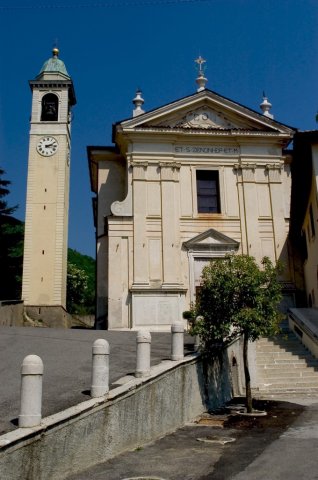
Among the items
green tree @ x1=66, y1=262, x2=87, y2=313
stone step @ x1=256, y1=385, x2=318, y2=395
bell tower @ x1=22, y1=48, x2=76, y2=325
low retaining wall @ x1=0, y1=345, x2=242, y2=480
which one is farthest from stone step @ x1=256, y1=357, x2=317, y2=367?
green tree @ x1=66, y1=262, x2=87, y2=313

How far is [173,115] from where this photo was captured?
27656mm

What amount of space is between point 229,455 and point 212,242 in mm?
17998

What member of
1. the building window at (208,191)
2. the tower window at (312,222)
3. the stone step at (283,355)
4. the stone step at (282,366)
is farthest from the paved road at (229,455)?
the building window at (208,191)

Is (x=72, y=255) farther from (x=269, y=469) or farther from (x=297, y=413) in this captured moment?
(x=269, y=469)

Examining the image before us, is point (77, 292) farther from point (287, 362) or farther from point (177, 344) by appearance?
point (177, 344)

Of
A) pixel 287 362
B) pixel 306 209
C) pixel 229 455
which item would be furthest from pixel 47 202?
pixel 229 455

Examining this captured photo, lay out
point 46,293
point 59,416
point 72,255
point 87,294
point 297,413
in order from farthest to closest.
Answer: point 72,255
point 87,294
point 46,293
point 297,413
point 59,416

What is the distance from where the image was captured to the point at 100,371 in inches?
319

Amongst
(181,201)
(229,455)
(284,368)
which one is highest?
(181,201)

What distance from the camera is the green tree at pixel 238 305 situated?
12289 mm

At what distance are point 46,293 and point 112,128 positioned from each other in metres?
10.1

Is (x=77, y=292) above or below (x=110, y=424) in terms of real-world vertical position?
above

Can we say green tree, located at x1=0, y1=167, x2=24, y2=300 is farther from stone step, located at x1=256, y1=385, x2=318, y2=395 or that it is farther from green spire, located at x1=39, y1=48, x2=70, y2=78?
stone step, located at x1=256, y1=385, x2=318, y2=395

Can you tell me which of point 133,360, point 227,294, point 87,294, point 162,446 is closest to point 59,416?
point 162,446
